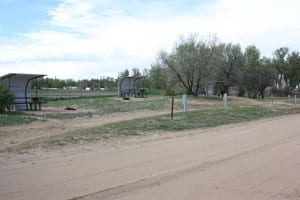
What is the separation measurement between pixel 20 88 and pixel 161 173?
24.0 meters

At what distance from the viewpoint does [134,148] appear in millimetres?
14805

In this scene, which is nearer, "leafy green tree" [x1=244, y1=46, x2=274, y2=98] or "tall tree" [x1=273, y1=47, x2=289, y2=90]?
"leafy green tree" [x1=244, y1=46, x2=274, y2=98]

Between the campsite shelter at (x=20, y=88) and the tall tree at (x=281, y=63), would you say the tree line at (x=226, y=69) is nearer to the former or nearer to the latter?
the tall tree at (x=281, y=63)

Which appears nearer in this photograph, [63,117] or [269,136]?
[269,136]

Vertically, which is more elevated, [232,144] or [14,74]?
[14,74]

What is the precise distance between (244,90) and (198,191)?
222 feet

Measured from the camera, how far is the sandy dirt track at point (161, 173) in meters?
8.52

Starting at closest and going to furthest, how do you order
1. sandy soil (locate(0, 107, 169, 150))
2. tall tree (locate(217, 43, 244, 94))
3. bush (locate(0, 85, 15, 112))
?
sandy soil (locate(0, 107, 169, 150)) → bush (locate(0, 85, 15, 112)) → tall tree (locate(217, 43, 244, 94))

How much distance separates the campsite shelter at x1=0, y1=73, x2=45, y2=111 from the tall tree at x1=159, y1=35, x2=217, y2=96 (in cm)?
2239

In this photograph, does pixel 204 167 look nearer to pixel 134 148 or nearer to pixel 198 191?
pixel 198 191

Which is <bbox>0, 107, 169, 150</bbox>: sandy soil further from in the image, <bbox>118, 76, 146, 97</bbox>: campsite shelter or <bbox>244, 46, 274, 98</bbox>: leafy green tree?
<bbox>244, 46, 274, 98</bbox>: leafy green tree

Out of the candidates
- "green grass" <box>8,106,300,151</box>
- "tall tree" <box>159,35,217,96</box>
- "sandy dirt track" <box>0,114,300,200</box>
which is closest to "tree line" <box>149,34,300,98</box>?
"tall tree" <box>159,35,217,96</box>

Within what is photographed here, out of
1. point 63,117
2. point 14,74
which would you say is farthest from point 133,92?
point 63,117

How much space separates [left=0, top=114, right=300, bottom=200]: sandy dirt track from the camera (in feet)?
28.0
